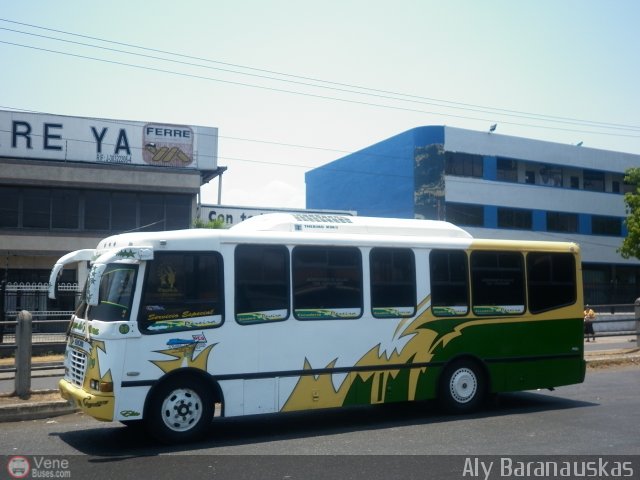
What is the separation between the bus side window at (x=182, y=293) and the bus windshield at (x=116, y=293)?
184 millimetres

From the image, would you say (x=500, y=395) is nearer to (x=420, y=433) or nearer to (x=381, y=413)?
(x=381, y=413)

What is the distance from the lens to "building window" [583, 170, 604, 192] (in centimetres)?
5359

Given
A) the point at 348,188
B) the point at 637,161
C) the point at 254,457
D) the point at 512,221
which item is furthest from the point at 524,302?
the point at 637,161

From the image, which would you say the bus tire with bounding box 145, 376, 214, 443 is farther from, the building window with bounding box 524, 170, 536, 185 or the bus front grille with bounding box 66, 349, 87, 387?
the building window with bounding box 524, 170, 536, 185

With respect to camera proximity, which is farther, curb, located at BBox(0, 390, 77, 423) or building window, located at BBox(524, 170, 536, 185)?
building window, located at BBox(524, 170, 536, 185)

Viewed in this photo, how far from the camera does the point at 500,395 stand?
44.5ft

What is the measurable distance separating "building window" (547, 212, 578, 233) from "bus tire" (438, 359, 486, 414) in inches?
1661

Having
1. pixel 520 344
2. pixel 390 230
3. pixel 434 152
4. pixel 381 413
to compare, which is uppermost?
pixel 434 152

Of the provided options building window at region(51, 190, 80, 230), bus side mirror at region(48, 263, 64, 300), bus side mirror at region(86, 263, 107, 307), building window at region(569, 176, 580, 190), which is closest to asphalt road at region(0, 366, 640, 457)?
bus side mirror at region(86, 263, 107, 307)

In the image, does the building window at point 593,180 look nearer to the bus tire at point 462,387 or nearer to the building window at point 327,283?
the bus tire at point 462,387

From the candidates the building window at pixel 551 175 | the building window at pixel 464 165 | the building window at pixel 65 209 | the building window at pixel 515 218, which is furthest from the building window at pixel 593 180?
the building window at pixel 65 209

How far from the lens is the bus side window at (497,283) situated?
11633 millimetres

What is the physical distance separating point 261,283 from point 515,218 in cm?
4238

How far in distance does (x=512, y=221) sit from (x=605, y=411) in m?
39.3
